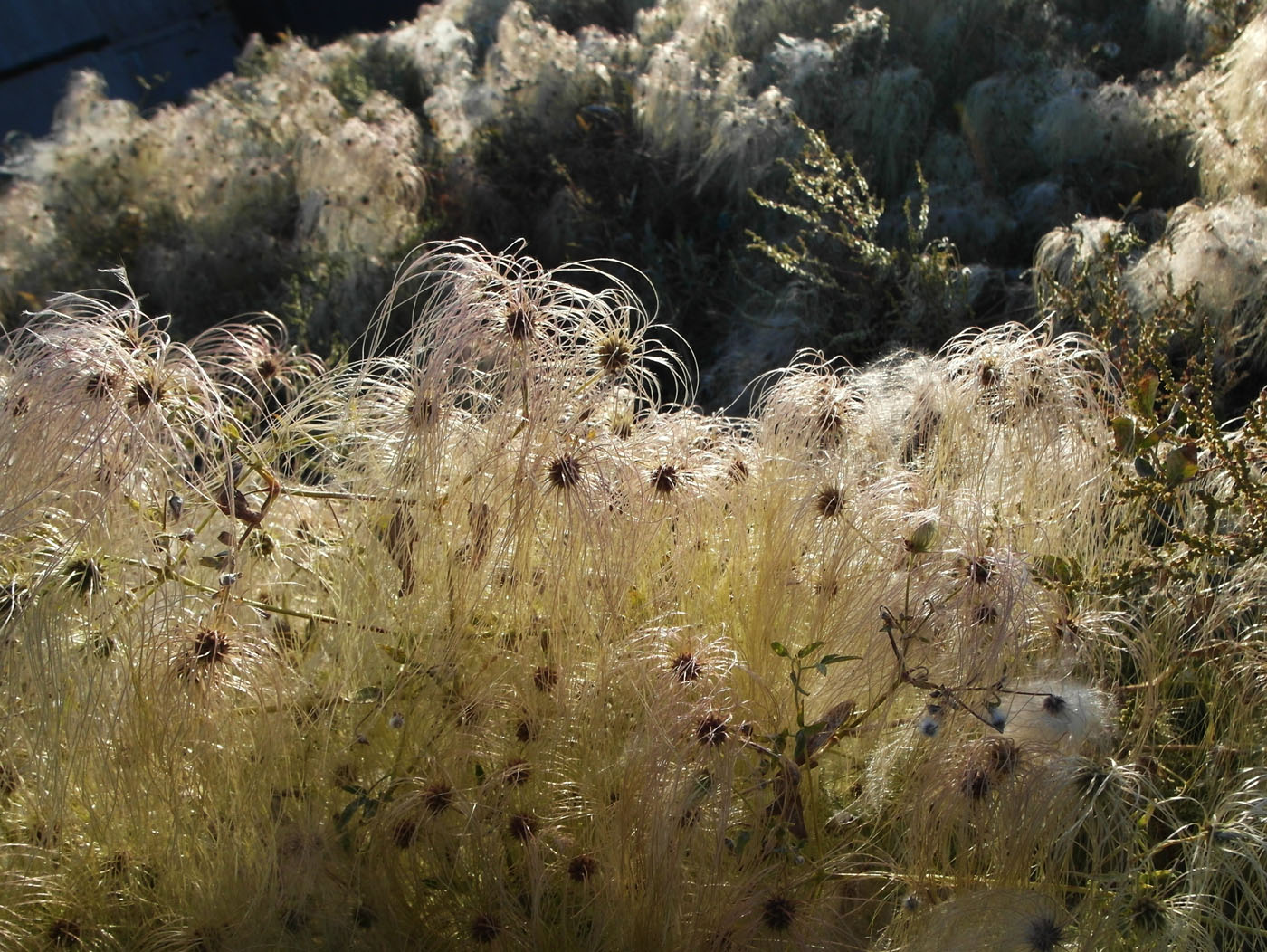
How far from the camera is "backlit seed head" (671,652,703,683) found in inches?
68.4

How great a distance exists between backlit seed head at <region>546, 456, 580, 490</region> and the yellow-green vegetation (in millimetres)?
13

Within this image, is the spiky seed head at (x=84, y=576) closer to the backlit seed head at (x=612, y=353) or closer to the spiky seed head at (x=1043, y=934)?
the backlit seed head at (x=612, y=353)

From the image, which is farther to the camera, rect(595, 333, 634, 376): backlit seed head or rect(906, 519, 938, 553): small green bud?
rect(595, 333, 634, 376): backlit seed head

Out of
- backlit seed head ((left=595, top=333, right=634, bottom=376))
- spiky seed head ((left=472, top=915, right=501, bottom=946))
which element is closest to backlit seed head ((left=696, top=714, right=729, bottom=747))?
spiky seed head ((left=472, top=915, right=501, bottom=946))

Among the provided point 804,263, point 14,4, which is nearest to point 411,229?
point 804,263

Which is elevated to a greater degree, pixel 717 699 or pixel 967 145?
pixel 967 145

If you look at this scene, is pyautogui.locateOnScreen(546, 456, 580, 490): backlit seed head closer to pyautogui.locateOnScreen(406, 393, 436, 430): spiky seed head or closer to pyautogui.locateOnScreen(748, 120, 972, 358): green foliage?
pyautogui.locateOnScreen(406, 393, 436, 430): spiky seed head

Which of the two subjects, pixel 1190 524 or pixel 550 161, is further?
pixel 550 161

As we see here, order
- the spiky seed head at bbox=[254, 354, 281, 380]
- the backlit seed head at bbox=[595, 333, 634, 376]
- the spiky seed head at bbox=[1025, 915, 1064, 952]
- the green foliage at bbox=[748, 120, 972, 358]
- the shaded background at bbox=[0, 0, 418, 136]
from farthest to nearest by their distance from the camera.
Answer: the shaded background at bbox=[0, 0, 418, 136] < the green foliage at bbox=[748, 120, 972, 358] < the spiky seed head at bbox=[254, 354, 281, 380] < the backlit seed head at bbox=[595, 333, 634, 376] < the spiky seed head at bbox=[1025, 915, 1064, 952]

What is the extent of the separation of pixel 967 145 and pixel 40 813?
4.61m

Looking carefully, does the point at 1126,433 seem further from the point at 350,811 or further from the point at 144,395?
the point at 144,395

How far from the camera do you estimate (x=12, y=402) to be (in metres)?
1.74

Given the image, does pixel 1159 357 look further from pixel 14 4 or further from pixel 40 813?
pixel 14 4

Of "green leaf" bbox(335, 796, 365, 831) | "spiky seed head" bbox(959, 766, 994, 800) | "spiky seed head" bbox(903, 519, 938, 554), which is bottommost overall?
"green leaf" bbox(335, 796, 365, 831)
